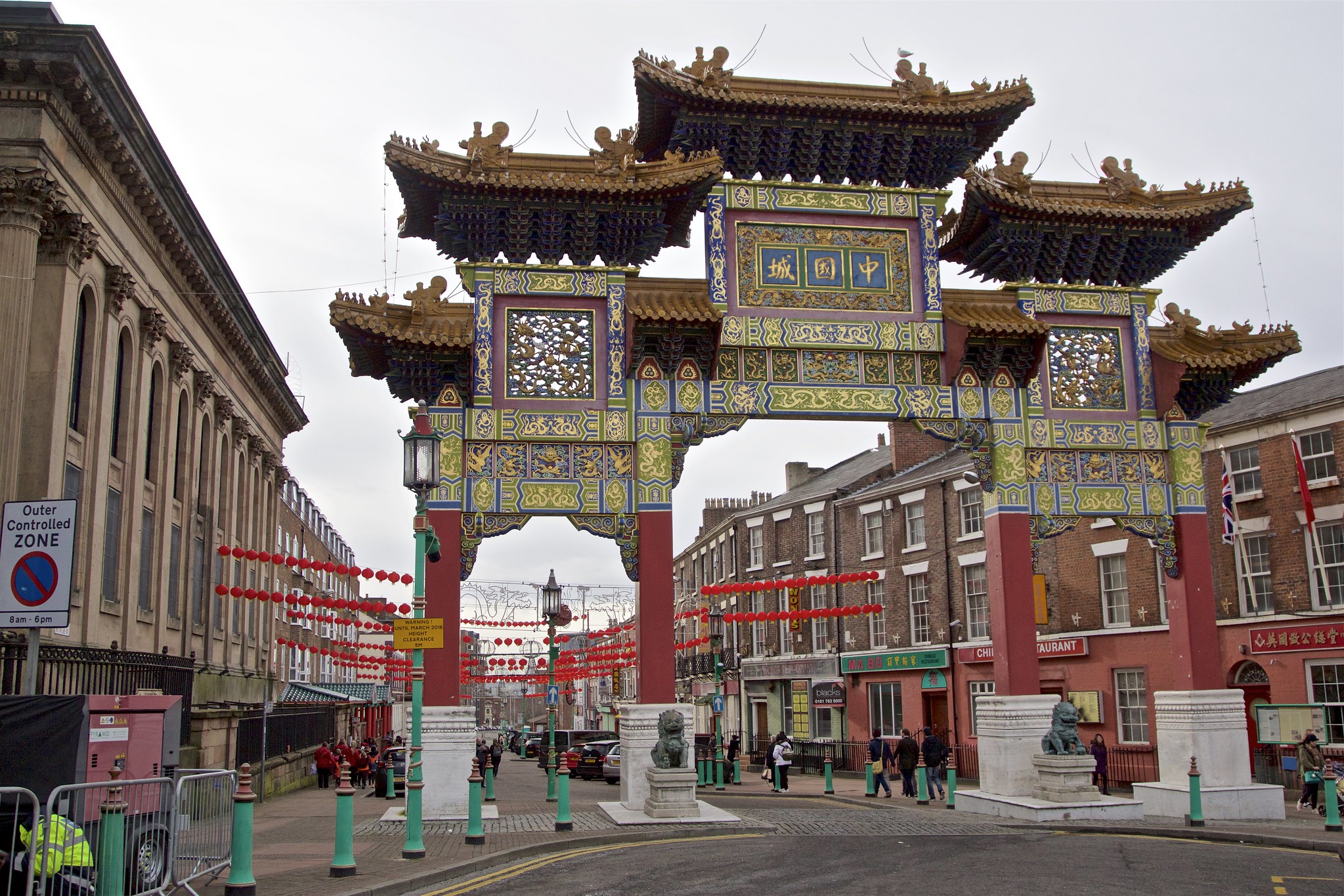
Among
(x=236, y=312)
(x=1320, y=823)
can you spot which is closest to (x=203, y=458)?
(x=236, y=312)

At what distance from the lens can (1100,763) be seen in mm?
27672

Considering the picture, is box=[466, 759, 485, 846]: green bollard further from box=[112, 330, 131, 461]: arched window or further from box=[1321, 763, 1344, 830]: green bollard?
box=[112, 330, 131, 461]: arched window

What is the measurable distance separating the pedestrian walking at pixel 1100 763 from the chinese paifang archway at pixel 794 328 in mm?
6775

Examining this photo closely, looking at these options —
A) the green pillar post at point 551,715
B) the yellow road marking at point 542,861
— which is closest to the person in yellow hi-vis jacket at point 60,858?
the yellow road marking at point 542,861

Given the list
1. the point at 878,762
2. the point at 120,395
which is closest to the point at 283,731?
the point at 120,395

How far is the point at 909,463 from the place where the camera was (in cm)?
4125

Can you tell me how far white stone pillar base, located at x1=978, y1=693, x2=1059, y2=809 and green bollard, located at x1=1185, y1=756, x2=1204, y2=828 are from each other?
2.43 meters

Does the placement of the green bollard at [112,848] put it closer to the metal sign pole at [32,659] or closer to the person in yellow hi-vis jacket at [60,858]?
the person in yellow hi-vis jacket at [60,858]

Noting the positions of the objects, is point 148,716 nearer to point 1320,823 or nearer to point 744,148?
point 744,148

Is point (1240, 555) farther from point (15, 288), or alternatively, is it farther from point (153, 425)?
point (153, 425)

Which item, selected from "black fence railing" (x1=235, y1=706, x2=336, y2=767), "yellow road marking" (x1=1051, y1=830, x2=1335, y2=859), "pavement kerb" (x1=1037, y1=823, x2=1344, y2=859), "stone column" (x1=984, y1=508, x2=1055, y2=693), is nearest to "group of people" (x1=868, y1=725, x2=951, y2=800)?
"stone column" (x1=984, y1=508, x2=1055, y2=693)

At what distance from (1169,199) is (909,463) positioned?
19.1 metres

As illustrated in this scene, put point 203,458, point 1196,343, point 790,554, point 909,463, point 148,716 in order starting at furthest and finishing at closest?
point 790,554
point 909,463
point 203,458
point 1196,343
point 148,716

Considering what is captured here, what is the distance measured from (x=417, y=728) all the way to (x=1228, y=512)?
21.1 m
